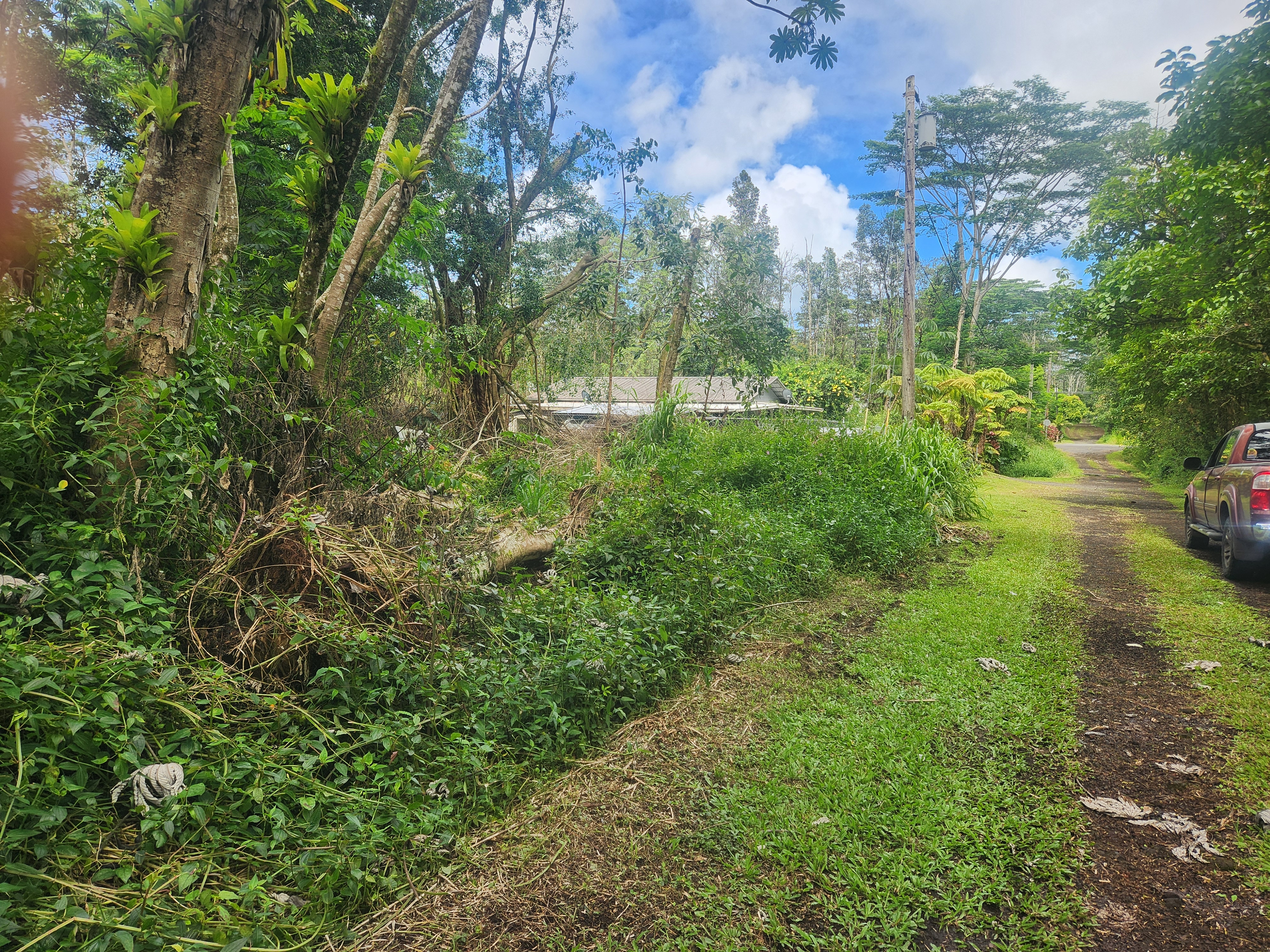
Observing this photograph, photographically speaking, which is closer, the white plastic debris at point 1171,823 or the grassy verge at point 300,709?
the grassy verge at point 300,709

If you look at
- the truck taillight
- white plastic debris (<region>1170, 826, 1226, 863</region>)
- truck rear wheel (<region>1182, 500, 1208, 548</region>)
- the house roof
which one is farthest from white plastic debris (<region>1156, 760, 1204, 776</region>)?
the house roof

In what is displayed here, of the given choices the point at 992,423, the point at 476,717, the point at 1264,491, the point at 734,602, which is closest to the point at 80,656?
the point at 476,717

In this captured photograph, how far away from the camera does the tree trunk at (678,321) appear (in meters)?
12.0

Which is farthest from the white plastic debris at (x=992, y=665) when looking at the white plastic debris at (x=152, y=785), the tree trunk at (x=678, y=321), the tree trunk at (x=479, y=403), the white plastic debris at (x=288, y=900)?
the tree trunk at (x=678, y=321)

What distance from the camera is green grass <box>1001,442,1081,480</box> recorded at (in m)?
18.6

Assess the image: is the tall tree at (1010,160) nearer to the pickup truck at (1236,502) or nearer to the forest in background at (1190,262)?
the forest in background at (1190,262)

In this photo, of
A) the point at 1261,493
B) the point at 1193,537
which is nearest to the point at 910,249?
the point at 1193,537

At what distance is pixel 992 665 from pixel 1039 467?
59.0ft

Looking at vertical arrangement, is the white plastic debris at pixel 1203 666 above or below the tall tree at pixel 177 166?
below

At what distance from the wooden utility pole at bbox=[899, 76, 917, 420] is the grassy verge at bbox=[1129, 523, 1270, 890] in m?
4.89

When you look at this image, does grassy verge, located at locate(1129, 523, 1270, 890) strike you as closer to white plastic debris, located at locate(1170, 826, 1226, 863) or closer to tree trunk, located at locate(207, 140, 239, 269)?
white plastic debris, located at locate(1170, 826, 1226, 863)

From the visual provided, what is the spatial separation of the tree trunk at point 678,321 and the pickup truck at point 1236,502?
7.08 metres

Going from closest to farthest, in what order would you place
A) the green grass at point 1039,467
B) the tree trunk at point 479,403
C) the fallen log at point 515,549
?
the fallen log at point 515,549 → the tree trunk at point 479,403 → the green grass at point 1039,467

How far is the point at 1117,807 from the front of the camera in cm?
255
